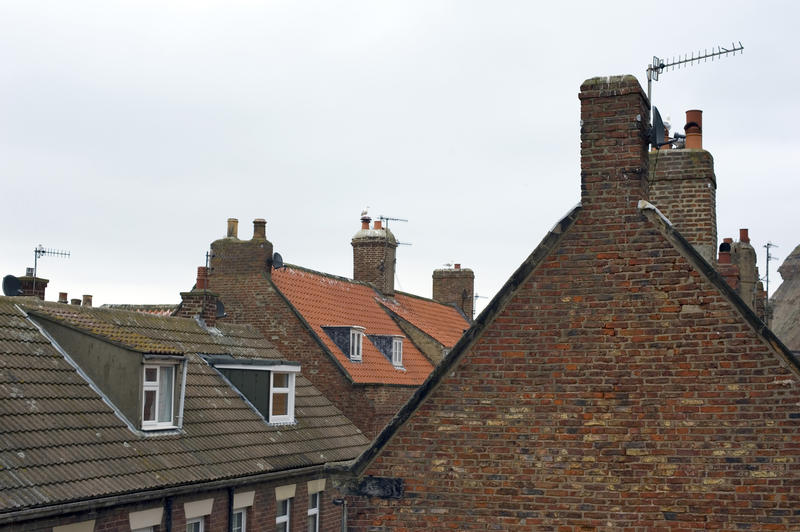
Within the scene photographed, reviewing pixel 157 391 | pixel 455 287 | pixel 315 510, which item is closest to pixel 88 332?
pixel 157 391

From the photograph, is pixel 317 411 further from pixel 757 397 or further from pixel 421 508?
pixel 757 397

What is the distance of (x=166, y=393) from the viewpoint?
61.7 feet

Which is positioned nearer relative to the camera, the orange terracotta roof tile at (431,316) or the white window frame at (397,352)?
the white window frame at (397,352)

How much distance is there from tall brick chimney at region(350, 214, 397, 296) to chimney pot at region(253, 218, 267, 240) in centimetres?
891

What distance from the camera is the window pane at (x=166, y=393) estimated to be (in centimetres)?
1853

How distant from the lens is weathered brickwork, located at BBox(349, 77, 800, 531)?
9523mm

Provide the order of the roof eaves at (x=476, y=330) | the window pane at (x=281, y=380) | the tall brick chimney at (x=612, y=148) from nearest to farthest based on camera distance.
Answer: the tall brick chimney at (x=612, y=148), the roof eaves at (x=476, y=330), the window pane at (x=281, y=380)

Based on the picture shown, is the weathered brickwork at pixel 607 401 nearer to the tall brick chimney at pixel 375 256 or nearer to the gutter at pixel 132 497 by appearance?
the gutter at pixel 132 497

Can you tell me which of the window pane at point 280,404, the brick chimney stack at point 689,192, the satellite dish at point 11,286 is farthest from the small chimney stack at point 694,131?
the satellite dish at point 11,286

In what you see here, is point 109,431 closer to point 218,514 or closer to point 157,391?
point 157,391

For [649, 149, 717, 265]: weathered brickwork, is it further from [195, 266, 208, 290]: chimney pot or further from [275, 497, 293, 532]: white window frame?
[195, 266, 208, 290]: chimney pot

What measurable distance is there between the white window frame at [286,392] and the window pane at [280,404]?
→ 0.21 feet

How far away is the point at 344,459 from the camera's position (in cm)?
2438

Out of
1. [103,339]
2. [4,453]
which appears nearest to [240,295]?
[103,339]
